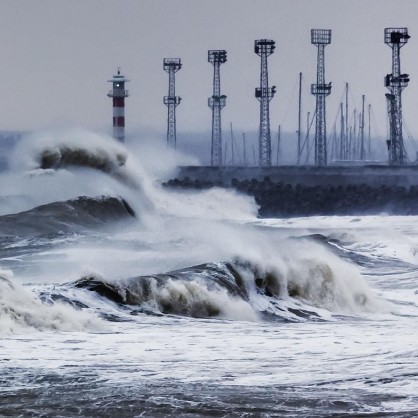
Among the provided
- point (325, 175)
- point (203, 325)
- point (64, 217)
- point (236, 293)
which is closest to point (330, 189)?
point (325, 175)

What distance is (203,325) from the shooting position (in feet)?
51.2

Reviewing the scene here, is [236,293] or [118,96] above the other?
[118,96]

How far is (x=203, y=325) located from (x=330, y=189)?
44530 millimetres

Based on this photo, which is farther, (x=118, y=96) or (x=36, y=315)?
(x=118, y=96)

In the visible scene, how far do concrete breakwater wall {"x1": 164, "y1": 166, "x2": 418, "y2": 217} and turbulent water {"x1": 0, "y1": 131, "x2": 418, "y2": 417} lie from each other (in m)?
24.7

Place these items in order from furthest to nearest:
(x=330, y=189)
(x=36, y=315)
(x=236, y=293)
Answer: (x=330, y=189) < (x=236, y=293) < (x=36, y=315)

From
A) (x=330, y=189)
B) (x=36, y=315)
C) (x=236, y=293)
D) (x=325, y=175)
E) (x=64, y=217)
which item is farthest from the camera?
(x=325, y=175)

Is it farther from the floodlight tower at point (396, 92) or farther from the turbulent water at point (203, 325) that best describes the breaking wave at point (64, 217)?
the floodlight tower at point (396, 92)

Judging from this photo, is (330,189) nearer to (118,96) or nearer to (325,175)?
(325,175)

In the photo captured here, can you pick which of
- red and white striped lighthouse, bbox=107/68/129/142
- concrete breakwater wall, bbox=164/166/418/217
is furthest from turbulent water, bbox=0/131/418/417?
red and white striped lighthouse, bbox=107/68/129/142

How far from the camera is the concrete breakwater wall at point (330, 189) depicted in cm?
5838

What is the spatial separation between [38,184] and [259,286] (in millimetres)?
23783

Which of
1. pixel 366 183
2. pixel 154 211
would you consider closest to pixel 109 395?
pixel 154 211

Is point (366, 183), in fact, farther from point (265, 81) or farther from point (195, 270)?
point (195, 270)
